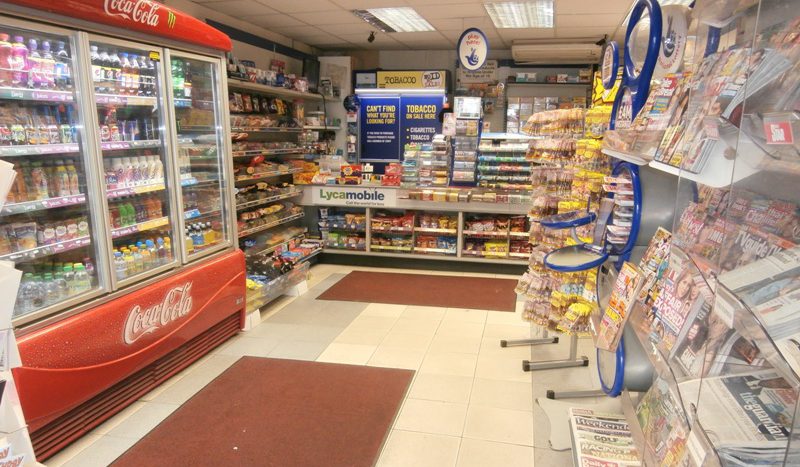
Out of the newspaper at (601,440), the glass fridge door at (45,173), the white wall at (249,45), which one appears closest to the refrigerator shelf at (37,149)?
the glass fridge door at (45,173)

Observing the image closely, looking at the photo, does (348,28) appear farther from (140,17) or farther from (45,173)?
(45,173)

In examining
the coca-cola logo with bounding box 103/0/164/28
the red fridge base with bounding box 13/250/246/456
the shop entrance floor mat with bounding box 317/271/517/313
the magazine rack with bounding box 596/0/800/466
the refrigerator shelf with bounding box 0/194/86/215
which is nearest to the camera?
the magazine rack with bounding box 596/0/800/466

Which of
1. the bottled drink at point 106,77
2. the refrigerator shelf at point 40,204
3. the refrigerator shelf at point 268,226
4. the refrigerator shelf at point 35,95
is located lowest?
the refrigerator shelf at point 268,226

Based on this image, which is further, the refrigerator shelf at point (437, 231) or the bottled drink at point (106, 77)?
the refrigerator shelf at point (437, 231)

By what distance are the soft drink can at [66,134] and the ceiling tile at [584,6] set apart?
5.06m

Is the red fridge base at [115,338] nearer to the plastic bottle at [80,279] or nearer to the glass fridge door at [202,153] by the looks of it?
the plastic bottle at [80,279]

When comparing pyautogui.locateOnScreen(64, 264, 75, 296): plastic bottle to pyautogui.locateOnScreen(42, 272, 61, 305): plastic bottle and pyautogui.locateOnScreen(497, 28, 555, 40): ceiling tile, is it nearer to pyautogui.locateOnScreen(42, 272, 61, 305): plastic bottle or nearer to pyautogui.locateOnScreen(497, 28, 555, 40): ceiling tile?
pyautogui.locateOnScreen(42, 272, 61, 305): plastic bottle

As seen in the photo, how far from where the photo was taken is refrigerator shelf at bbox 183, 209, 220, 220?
4.07 metres

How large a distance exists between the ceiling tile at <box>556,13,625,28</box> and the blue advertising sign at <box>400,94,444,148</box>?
2772 millimetres

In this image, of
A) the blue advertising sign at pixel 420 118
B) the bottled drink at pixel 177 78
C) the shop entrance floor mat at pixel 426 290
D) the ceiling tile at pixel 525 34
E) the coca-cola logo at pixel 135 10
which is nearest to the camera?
the coca-cola logo at pixel 135 10

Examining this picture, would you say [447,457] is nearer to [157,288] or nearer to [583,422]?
[583,422]

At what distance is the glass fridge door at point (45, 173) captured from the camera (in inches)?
109

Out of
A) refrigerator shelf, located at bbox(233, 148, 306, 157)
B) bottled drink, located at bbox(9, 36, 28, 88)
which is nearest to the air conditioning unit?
refrigerator shelf, located at bbox(233, 148, 306, 157)

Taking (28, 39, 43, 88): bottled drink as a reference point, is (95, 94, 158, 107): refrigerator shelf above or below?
below
